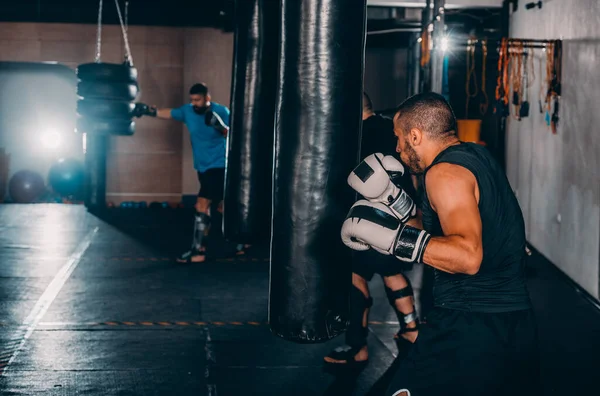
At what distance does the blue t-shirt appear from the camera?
7.78m

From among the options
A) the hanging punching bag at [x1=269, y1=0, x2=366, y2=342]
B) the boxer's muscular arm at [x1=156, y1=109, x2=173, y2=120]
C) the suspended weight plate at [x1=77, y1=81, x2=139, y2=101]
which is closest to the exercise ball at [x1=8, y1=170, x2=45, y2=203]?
the suspended weight plate at [x1=77, y1=81, x2=139, y2=101]

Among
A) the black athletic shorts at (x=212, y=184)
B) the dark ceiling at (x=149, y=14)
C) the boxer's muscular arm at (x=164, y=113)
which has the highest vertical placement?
the dark ceiling at (x=149, y=14)

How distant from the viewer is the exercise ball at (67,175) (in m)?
12.3

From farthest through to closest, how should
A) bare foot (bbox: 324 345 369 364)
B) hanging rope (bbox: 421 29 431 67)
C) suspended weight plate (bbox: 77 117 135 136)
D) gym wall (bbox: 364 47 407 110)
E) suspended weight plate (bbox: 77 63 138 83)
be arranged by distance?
gym wall (bbox: 364 47 407 110), suspended weight plate (bbox: 77 117 135 136), suspended weight plate (bbox: 77 63 138 83), hanging rope (bbox: 421 29 431 67), bare foot (bbox: 324 345 369 364)

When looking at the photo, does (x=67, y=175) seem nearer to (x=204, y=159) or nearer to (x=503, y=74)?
(x=204, y=159)

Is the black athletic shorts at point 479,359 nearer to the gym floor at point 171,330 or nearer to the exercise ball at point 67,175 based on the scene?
the gym floor at point 171,330

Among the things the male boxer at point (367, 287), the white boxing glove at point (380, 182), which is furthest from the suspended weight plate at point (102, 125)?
the white boxing glove at point (380, 182)

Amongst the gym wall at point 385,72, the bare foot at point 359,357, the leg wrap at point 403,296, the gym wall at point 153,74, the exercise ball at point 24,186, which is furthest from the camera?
the gym wall at point 385,72

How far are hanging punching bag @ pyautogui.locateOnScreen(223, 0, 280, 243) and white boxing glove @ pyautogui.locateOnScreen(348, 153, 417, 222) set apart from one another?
2.64 meters

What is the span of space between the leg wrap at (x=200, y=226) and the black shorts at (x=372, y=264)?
3.22 m

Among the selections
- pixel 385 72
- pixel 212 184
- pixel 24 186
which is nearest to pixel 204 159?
pixel 212 184

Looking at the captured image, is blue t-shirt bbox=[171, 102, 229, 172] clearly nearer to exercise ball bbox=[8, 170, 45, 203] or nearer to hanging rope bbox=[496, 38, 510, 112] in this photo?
hanging rope bbox=[496, 38, 510, 112]

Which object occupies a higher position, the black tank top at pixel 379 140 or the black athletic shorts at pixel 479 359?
the black tank top at pixel 379 140

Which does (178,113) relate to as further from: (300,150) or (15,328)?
(300,150)
